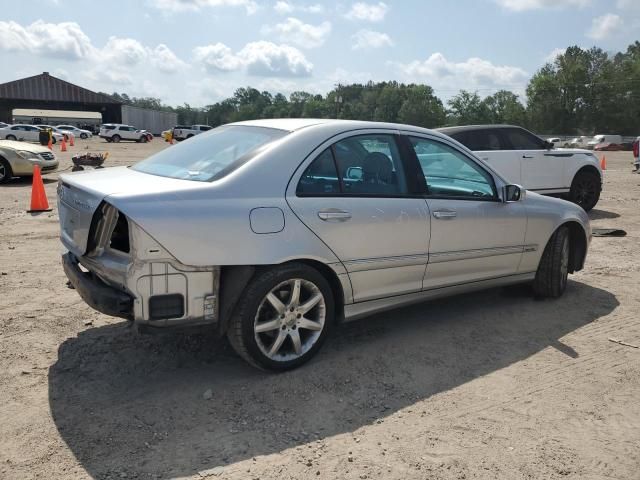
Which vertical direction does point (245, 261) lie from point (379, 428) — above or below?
above

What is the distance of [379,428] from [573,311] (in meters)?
2.87

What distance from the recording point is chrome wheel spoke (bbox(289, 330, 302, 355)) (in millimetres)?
3779

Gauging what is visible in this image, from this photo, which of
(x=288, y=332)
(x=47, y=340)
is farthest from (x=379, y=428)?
(x=47, y=340)

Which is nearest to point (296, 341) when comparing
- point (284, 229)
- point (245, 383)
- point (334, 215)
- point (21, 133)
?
point (245, 383)

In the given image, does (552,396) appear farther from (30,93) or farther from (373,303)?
(30,93)

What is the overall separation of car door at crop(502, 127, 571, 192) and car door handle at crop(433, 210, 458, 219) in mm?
6229

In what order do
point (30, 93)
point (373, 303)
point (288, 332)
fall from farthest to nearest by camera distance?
1. point (30, 93)
2. point (373, 303)
3. point (288, 332)

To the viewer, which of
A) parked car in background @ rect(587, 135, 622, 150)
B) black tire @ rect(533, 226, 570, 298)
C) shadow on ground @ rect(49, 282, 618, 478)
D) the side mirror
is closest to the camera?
shadow on ground @ rect(49, 282, 618, 478)

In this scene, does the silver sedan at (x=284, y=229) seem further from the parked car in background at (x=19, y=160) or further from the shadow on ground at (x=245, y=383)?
the parked car in background at (x=19, y=160)

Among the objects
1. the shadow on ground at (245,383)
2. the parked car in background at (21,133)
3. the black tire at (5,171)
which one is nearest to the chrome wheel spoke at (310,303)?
the shadow on ground at (245,383)

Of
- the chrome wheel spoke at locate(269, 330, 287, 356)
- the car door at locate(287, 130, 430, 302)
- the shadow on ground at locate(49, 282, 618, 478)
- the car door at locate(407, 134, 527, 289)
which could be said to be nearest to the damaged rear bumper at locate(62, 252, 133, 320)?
the shadow on ground at locate(49, 282, 618, 478)

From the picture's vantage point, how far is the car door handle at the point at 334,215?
149 inches

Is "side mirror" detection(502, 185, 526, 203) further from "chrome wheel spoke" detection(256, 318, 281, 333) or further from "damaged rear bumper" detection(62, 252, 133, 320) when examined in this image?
"damaged rear bumper" detection(62, 252, 133, 320)

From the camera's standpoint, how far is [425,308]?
5254 millimetres
